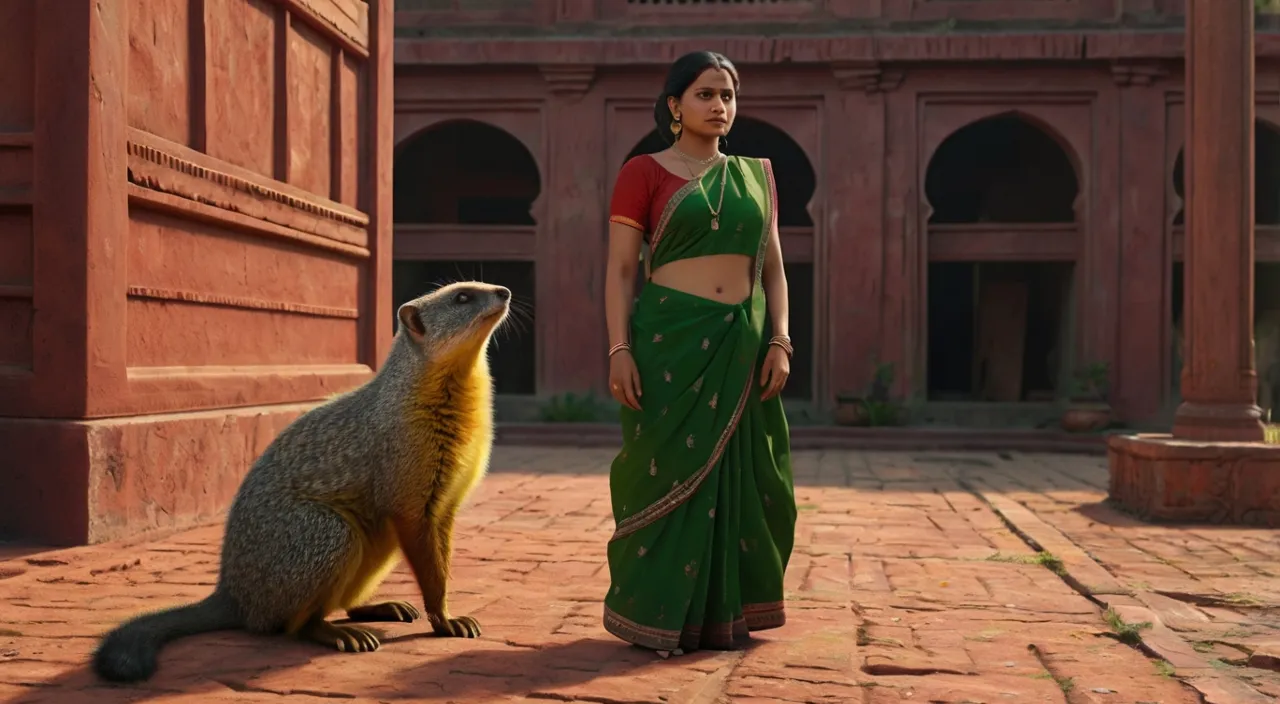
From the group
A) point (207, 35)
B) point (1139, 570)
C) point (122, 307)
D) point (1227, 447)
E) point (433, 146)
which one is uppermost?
point (433, 146)

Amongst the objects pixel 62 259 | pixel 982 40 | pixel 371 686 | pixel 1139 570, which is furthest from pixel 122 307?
pixel 982 40

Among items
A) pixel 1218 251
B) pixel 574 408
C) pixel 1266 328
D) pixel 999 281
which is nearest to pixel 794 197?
pixel 999 281

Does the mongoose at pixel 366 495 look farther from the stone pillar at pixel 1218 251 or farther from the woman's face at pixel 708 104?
the stone pillar at pixel 1218 251

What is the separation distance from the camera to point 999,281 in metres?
17.6

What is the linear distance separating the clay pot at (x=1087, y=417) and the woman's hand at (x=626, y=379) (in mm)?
11812

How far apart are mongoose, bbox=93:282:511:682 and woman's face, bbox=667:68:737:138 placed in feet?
2.98

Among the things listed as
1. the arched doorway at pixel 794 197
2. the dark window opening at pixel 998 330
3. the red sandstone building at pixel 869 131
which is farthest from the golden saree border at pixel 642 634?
the arched doorway at pixel 794 197

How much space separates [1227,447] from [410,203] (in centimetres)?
1428

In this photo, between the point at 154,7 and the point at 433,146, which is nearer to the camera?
the point at 154,7

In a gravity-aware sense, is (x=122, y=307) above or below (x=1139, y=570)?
above

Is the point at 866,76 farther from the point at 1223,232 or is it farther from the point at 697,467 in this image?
the point at 697,467

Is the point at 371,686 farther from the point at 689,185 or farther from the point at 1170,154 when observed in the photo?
the point at 1170,154

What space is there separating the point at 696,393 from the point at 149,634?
189 centimetres

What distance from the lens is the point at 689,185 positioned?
13.4 feet
